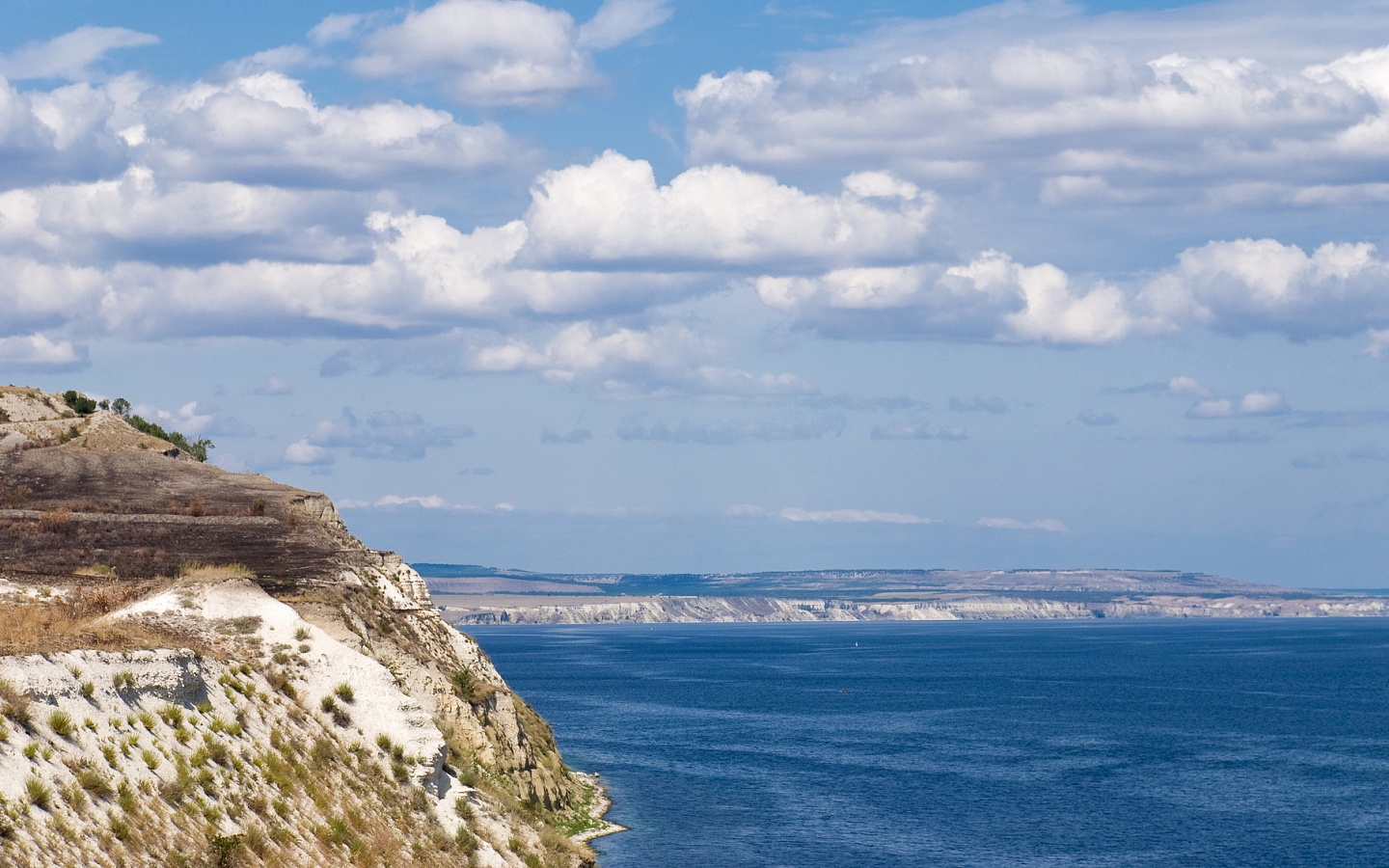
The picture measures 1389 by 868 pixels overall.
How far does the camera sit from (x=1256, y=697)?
522 ft

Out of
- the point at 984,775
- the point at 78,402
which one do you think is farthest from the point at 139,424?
the point at 984,775

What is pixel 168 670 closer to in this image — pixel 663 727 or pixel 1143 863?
pixel 1143 863

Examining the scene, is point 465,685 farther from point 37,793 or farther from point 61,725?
point 37,793

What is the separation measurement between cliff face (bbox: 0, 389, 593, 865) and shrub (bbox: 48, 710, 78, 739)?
0.05 m

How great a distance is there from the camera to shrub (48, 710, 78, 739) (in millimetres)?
35250

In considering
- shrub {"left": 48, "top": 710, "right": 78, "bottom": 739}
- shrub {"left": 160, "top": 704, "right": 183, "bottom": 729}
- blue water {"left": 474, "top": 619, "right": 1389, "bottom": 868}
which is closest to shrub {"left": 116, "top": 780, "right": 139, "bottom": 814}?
shrub {"left": 48, "top": 710, "right": 78, "bottom": 739}

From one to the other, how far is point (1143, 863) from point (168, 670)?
47.7m

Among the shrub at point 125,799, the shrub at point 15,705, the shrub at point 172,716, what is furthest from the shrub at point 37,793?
the shrub at point 172,716

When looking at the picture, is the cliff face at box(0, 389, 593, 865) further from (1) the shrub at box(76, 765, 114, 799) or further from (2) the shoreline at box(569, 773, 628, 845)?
(2) the shoreline at box(569, 773, 628, 845)

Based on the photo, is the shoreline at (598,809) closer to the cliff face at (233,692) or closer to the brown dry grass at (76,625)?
the cliff face at (233,692)

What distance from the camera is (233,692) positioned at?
4478 cm

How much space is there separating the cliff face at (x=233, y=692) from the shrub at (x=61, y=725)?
0.05m

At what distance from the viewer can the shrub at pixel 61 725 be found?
35250mm

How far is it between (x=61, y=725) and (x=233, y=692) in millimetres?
9549
